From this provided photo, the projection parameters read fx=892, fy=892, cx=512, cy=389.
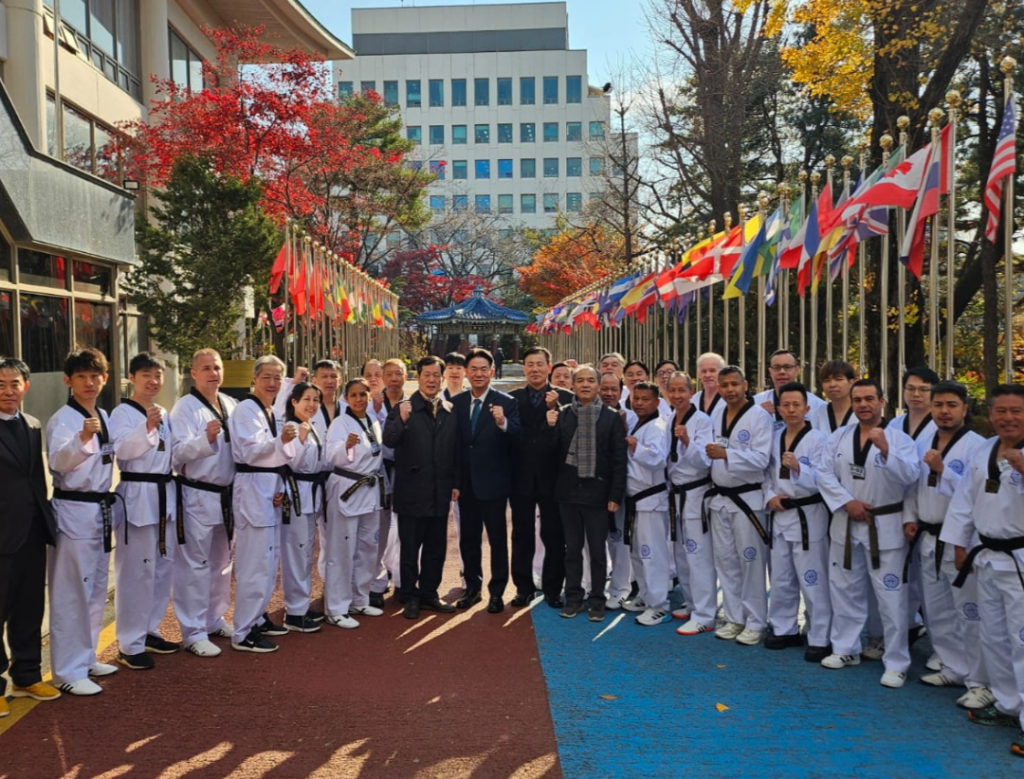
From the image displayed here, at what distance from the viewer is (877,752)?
14.1 ft

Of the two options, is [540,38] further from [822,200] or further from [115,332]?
[822,200]

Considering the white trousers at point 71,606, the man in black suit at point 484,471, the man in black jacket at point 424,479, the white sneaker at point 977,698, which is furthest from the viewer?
the man in black suit at point 484,471

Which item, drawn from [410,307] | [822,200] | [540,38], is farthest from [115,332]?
[540,38]

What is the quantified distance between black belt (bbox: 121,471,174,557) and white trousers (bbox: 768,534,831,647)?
13.0ft

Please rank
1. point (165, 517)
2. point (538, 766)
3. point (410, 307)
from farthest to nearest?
point (410, 307) < point (165, 517) < point (538, 766)

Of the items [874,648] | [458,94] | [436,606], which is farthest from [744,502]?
[458,94]

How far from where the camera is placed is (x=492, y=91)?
6309 cm

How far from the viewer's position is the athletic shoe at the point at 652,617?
6.44 m

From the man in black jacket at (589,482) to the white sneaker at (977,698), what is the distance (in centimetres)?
249

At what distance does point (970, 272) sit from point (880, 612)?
12.3m

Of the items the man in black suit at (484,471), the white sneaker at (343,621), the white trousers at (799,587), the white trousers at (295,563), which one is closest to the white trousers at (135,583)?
the white trousers at (295,563)

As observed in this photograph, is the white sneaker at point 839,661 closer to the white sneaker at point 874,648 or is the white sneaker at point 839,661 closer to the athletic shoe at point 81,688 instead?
the white sneaker at point 874,648

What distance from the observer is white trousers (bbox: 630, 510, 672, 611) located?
6.61 metres

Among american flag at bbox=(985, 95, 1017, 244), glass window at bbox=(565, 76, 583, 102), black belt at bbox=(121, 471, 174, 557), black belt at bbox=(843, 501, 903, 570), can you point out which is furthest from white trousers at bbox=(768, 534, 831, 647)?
glass window at bbox=(565, 76, 583, 102)
